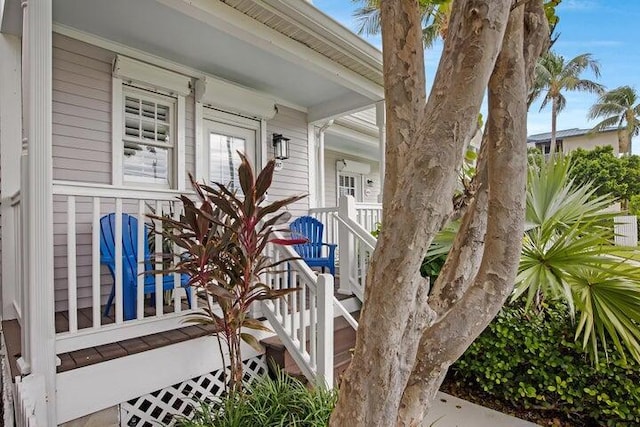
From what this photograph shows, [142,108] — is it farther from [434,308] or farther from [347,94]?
[434,308]

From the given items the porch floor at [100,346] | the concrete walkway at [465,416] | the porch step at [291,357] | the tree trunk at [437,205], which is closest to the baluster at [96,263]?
the porch floor at [100,346]

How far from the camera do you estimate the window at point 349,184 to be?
8.60 meters

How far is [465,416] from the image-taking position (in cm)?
293

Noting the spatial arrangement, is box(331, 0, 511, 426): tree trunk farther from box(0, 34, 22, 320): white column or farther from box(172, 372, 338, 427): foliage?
box(0, 34, 22, 320): white column

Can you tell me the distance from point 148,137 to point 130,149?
237mm

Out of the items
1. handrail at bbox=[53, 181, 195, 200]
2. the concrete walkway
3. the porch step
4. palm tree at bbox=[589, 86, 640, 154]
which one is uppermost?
palm tree at bbox=[589, 86, 640, 154]

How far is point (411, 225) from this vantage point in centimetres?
108

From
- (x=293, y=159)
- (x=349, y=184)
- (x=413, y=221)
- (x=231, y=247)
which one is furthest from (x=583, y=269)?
(x=349, y=184)

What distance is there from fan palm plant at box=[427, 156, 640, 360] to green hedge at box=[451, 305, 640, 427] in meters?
0.15

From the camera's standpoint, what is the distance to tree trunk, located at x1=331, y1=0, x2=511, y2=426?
3.57 feet

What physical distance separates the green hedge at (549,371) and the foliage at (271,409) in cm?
175

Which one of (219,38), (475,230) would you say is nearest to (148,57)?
(219,38)

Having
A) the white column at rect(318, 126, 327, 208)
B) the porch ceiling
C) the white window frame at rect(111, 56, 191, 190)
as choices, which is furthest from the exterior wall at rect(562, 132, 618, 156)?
the white window frame at rect(111, 56, 191, 190)

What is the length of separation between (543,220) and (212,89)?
12.4ft
